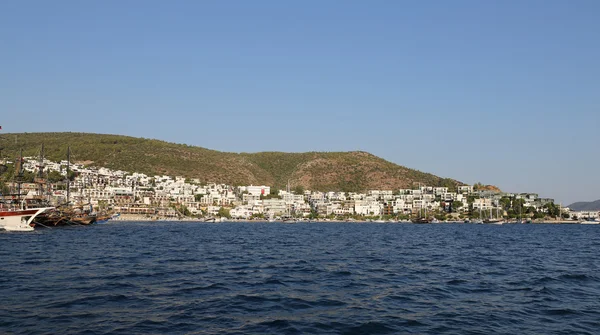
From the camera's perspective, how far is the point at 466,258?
37.0 metres

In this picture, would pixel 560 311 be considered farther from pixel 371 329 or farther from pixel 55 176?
pixel 55 176

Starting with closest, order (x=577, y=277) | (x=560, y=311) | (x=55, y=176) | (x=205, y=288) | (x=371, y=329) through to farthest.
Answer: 1. (x=371, y=329)
2. (x=560, y=311)
3. (x=205, y=288)
4. (x=577, y=277)
5. (x=55, y=176)

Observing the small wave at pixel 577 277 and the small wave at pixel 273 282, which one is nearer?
the small wave at pixel 273 282

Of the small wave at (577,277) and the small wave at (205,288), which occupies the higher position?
the small wave at (205,288)

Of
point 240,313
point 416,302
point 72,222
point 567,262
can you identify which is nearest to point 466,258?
point 567,262

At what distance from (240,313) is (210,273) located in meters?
9.92

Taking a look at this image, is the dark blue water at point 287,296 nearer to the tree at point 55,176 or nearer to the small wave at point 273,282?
the small wave at point 273,282

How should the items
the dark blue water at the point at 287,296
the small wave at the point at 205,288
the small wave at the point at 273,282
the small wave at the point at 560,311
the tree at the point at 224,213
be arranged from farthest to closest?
the tree at the point at 224,213
the small wave at the point at 273,282
the small wave at the point at 205,288
the small wave at the point at 560,311
the dark blue water at the point at 287,296

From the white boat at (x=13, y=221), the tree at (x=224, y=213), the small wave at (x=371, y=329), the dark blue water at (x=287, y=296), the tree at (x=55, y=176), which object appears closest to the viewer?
the small wave at (x=371, y=329)

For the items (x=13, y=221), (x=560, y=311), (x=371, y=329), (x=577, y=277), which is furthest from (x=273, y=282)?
(x=13, y=221)

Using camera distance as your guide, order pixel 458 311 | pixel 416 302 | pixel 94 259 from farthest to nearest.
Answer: pixel 94 259, pixel 416 302, pixel 458 311

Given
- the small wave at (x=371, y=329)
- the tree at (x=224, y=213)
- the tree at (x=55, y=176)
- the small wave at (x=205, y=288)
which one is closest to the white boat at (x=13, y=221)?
the small wave at (x=205, y=288)

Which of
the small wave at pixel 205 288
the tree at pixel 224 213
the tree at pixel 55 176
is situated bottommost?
the tree at pixel 224 213

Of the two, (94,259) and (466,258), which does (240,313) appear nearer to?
(94,259)
